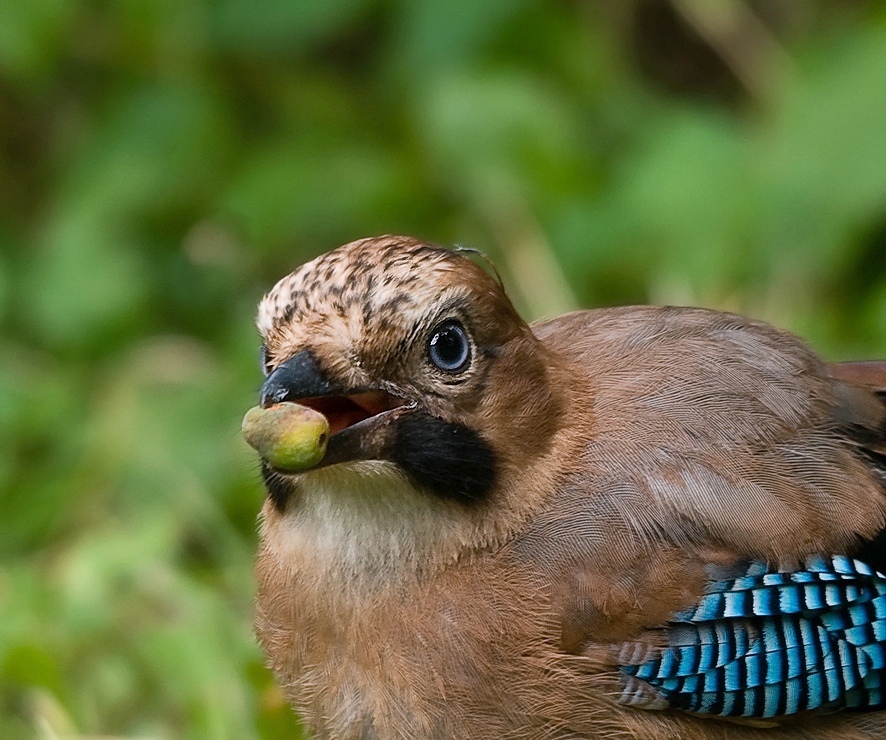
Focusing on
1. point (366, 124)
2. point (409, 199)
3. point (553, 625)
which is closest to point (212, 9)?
point (366, 124)

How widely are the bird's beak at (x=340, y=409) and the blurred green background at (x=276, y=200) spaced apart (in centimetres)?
123

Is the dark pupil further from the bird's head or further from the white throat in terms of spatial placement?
the white throat

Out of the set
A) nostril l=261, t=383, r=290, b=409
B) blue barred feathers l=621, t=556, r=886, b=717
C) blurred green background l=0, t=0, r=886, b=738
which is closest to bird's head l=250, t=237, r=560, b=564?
nostril l=261, t=383, r=290, b=409

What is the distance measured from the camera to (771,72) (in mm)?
5965

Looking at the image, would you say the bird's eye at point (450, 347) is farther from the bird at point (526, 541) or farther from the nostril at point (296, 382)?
the nostril at point (296, 382)

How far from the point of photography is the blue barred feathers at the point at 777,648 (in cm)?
261

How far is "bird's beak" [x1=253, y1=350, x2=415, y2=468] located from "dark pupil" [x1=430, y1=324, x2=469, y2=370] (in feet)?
0.32

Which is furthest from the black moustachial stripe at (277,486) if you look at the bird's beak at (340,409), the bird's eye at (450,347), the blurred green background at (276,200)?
the blurred green background at (276,200)

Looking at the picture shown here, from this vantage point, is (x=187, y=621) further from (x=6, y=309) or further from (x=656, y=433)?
(x=6, y=309)

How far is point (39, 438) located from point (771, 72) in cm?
329

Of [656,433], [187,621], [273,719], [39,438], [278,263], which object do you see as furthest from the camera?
[278,263]

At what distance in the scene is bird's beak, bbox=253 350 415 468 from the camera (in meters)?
2.37

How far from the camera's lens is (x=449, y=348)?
2.54 m

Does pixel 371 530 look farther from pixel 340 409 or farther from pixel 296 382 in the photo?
pixel 296 382
